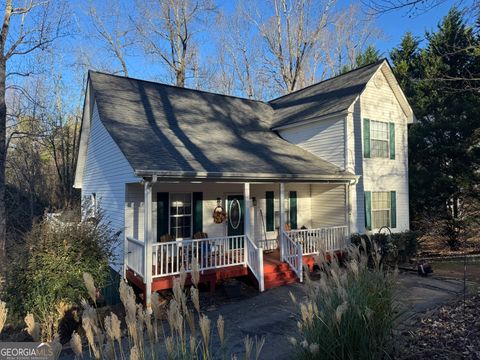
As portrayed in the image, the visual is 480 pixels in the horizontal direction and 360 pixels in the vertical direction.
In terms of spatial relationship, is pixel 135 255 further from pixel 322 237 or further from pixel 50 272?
pixel 322 237

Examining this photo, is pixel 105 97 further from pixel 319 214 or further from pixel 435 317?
pixel 435 317

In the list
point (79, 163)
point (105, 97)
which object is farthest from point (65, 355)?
point (79, 163)

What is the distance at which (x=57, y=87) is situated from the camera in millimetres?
23625

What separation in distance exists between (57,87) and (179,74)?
904 cm

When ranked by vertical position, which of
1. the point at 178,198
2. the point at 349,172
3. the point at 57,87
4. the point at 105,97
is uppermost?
the point at 57,87

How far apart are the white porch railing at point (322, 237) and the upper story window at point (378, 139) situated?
9.96 ft

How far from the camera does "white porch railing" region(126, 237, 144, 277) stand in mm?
7759

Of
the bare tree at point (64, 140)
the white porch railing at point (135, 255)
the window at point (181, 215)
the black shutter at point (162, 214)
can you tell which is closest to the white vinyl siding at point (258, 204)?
the black shutter at point (162, 214)

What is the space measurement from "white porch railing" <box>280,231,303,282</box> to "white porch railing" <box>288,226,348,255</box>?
244 mm

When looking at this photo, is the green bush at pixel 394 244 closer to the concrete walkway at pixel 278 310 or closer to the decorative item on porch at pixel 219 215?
the concrete walkway at pixel 278 310

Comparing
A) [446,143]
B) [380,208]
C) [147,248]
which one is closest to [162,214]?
[147,248]

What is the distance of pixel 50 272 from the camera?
601 centimetres

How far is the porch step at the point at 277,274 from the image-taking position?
8.73 metres

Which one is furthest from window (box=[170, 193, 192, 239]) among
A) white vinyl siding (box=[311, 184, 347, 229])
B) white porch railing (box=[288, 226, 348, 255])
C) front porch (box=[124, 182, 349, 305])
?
white vinyl siding (box=[311, 184, 347, 229])
